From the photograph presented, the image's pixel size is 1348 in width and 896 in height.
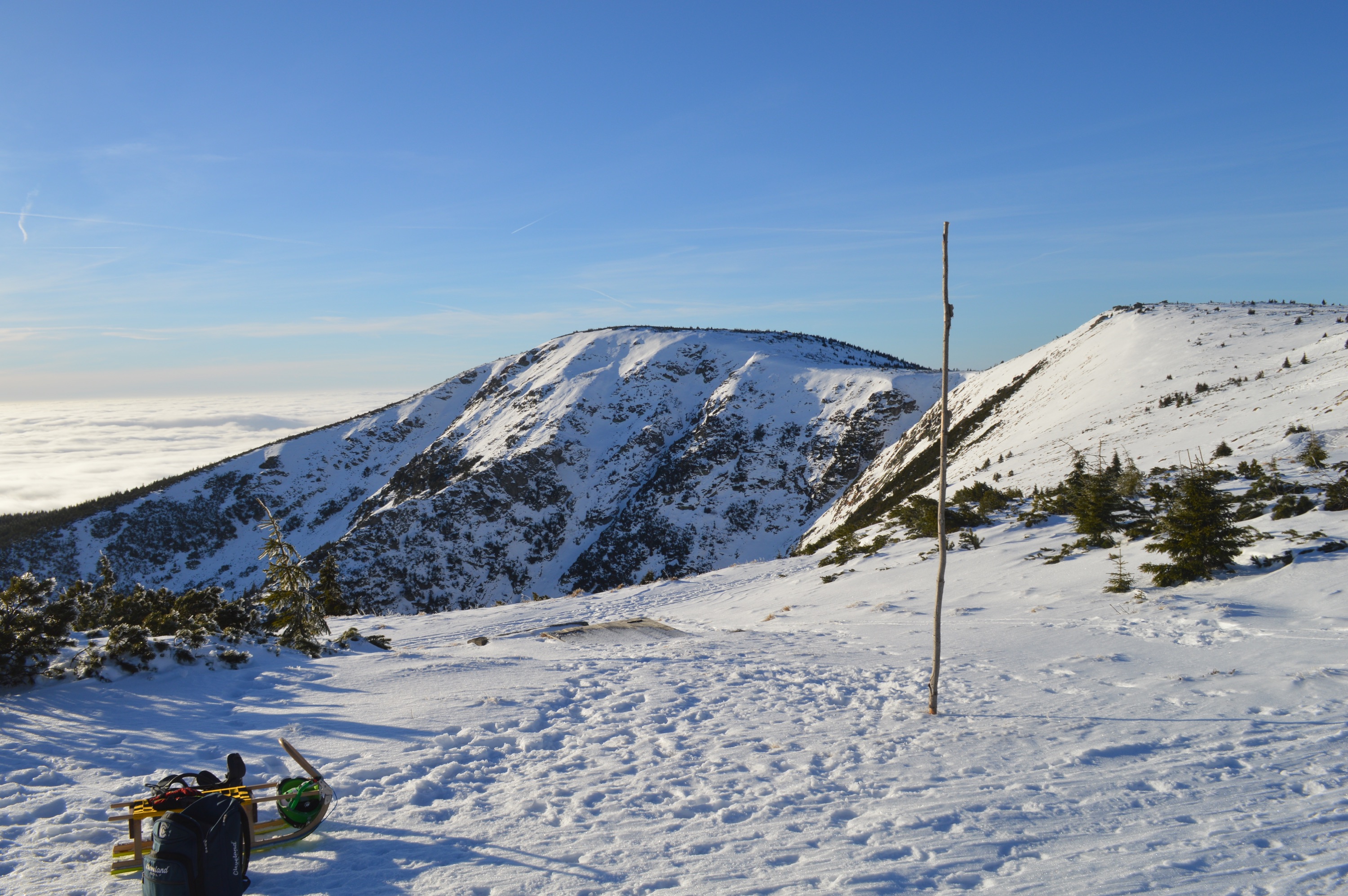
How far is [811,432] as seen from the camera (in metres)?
65.4

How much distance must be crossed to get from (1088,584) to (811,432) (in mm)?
52857

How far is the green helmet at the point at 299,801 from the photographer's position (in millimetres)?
4797

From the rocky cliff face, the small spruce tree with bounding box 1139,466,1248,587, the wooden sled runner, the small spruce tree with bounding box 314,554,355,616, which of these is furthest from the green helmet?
the rocky cliff face

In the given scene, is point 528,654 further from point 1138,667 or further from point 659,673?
point 1138,667

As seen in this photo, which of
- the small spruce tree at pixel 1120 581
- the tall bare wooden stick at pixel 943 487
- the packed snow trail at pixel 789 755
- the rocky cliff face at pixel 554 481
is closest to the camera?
the packed snow trail at pixel 789 755

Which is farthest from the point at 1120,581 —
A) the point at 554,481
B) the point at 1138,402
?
the point at 554,481

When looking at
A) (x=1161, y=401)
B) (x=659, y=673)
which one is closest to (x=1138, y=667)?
(x=659, y=673)

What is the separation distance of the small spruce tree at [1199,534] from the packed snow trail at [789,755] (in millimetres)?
479

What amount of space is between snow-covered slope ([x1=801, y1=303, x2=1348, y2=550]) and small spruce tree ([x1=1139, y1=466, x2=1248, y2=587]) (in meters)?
8.00

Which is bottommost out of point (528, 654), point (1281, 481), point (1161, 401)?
point (528, 654)

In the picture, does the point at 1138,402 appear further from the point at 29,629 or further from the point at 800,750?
the point at 29,629

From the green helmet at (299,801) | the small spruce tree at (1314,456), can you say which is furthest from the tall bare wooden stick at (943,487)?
the small spruce tree at (1314,456)

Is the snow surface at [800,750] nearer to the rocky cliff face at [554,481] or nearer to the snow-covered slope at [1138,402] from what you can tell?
the snow-covered slope at [1138,402]

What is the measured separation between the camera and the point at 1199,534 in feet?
38.3
